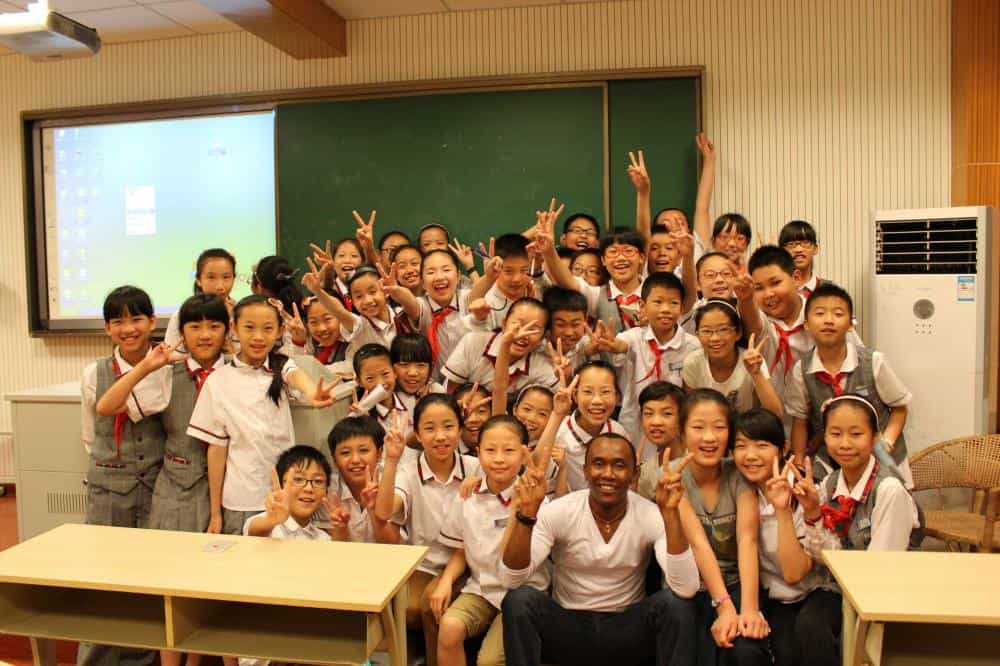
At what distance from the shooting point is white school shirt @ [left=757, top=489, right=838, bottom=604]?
230 centimetres

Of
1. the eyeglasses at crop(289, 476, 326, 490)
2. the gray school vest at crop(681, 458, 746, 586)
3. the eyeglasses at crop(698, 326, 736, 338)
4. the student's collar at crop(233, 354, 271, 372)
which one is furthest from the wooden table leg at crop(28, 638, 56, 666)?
the eyeglasses at crop(698, 326, 736, 338)

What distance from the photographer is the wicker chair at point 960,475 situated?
10.0 ft

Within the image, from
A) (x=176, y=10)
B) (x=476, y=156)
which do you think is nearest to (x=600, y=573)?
(x=476, y=156)

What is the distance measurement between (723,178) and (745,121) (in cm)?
33

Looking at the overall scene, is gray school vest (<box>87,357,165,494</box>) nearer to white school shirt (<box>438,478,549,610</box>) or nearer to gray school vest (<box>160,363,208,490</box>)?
gray school vest (<box>160,363,208,490</box>)

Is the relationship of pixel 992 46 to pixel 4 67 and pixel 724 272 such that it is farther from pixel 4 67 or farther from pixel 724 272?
pixel 4 67

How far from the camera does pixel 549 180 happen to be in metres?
4.55

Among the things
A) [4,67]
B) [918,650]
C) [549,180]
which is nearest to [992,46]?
[549,180]

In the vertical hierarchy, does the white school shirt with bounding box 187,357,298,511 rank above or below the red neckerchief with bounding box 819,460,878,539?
above

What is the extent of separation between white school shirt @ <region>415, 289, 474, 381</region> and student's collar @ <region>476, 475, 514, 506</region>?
3.16ft

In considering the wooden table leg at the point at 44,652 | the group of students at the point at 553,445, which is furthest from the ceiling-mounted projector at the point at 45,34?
the wooden table leg at the point at 44,652

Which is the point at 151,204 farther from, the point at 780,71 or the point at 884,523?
the point at 884,523

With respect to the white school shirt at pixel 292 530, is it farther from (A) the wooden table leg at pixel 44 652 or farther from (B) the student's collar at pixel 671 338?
(B) the student's collar at pixel 671 338

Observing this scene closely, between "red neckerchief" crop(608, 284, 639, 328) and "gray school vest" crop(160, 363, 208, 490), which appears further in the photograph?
"red neckerchief" crop(608, 284, 639, 328)
